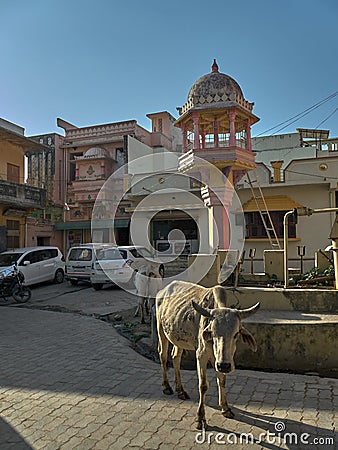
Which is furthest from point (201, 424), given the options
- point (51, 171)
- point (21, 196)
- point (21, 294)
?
point (51, 171)

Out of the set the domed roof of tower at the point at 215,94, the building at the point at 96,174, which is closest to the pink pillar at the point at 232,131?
the domed roof of tower at the point at 215,94

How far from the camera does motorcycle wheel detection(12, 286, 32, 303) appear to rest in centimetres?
1296

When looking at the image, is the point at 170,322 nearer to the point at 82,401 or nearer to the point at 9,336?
the point at 82,401

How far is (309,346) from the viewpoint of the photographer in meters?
5.67

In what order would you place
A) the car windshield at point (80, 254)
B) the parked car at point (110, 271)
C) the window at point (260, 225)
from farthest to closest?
the window at point (260, 225), the car windshield at point (80, 254), the parked car at point (110, 271)

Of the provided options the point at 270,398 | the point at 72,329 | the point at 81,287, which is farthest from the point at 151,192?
the point at 270,398

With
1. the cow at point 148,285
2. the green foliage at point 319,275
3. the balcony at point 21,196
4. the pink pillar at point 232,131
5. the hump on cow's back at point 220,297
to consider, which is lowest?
the cow at point 148,285

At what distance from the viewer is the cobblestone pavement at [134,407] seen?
374 cm

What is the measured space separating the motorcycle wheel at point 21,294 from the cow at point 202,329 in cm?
920

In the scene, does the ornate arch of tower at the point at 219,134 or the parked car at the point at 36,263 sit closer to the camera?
the ornate arch of tower at the point at 219,134

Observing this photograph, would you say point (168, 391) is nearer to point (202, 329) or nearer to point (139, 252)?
point (202, 329)

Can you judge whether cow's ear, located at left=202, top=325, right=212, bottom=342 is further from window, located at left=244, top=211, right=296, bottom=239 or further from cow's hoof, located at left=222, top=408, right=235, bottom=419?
window, located at left=244, top=211, right=296, bottom=239

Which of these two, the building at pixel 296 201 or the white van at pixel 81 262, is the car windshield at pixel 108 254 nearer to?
the white van at pixel 81 262
